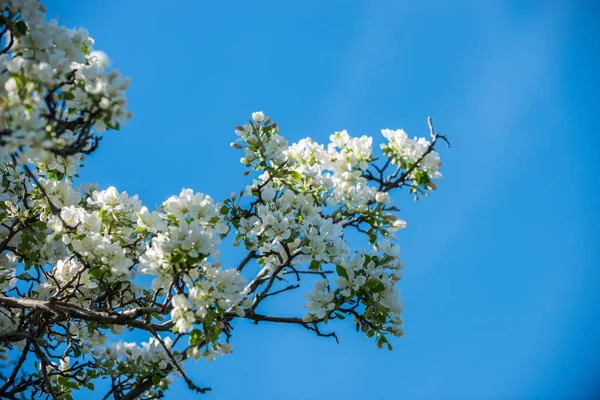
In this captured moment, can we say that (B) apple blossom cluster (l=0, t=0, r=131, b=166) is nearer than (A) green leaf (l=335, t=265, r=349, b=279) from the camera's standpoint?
Yes

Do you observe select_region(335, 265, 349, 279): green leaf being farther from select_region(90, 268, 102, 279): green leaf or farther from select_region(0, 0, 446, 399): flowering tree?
select_region(90, 268, 102, 279): green leaf

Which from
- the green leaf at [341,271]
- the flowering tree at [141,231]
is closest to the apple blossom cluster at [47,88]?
the flowering tree at [141,231]

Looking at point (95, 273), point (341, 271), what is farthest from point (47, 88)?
point (341, 271)

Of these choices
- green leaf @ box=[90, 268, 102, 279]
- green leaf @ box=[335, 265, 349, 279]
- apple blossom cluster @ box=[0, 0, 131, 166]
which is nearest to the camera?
apple blossom cluster @ box=[0, 0, 131, 166]

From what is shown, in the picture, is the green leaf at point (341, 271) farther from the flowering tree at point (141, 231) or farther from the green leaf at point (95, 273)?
the green leaf at point (95, 273)

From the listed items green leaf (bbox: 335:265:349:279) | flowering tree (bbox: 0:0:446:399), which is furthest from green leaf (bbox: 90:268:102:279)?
green leaf (bbox: 335:265:349:279)

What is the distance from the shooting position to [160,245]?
2.74 meters

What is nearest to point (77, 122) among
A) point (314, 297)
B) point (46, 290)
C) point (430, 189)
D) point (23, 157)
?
point (23, 157)

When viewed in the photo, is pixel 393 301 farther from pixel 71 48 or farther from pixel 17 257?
pixel 17 257

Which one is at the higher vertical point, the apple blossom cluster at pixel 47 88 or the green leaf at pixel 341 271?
the apple blossom cluster at pixel 47 88

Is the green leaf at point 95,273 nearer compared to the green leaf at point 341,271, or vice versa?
the green leaf at point 95,273

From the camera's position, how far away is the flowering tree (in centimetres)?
262

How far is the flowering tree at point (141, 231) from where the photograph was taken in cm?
262

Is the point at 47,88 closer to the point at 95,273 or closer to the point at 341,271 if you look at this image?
the point at 95,273
